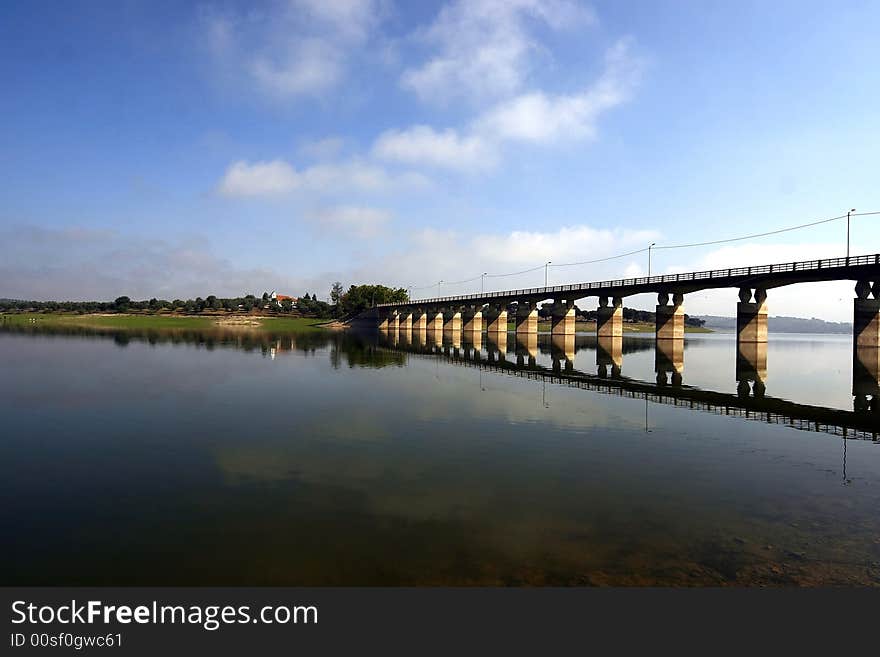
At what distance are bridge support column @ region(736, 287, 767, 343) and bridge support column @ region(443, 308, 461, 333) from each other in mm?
83002

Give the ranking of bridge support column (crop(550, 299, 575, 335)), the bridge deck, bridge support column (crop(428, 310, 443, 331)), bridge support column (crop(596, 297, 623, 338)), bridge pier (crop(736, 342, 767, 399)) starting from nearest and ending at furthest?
the bridge deck
bridge pier (crop(736, 342, 767, 399))
bridge support column (crop(596, 297, 623, 338))
bridge support column (crop(550, 299, 575, 335))
bridge support column (crop(428, 310, 443, 331))

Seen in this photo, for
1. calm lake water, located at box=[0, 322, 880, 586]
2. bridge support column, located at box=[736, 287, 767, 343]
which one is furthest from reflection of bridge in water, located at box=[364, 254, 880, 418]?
calm lake water, located at box=[0, 322, 880, 586]

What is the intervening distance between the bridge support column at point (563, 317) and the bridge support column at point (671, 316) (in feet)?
62.7

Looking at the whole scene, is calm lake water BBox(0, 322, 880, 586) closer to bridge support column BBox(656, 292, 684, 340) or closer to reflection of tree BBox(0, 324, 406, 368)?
reflection of tree BBox(0, 324, 406, 368)

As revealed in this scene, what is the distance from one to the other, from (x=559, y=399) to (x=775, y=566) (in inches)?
777

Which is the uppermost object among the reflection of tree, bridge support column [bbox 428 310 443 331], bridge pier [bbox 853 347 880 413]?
bridge support column [bbox 428 310 443 331]

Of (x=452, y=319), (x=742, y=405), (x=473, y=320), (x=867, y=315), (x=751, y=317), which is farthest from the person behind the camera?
(x=452, y=319)

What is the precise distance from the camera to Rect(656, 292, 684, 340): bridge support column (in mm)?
88812

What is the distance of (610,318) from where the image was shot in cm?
10075

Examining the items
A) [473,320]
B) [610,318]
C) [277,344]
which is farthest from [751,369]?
[473,320]

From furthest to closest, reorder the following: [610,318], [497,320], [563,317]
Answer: [497,320]
[563,317]
[610,318]

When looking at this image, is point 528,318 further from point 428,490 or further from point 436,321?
point 428,490

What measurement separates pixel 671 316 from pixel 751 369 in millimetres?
42062

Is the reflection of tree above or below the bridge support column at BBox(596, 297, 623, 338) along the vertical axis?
below
